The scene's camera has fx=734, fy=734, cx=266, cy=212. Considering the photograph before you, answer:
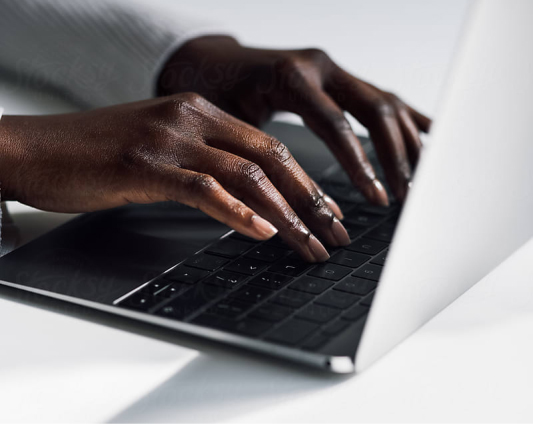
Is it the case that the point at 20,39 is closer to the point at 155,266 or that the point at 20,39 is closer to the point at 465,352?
the point at 155,266

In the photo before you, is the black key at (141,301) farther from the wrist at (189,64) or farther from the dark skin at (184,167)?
the wrist at (189,64)

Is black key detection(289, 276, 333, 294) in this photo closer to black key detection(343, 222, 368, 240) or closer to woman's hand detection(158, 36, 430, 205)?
black key detection(343, 222, 368, 240)

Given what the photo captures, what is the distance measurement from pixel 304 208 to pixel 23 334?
0.77 ft

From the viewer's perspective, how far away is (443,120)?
39 cm

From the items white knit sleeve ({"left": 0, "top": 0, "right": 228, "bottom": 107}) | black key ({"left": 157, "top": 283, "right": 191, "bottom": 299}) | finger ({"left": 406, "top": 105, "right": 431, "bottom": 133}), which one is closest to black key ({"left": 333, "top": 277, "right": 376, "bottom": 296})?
black key ({"left": 157, "top": 283, "right": 191, "bottom": 299})

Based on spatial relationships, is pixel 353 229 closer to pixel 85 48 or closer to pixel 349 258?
pixel 349 258

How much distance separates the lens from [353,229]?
2.08 ft

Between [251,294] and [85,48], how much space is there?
1.89 ft

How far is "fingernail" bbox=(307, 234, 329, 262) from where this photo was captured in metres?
0.55

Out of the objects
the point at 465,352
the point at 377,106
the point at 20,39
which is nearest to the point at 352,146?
the point at 377,106

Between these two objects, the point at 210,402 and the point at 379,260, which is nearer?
the point at 210,402

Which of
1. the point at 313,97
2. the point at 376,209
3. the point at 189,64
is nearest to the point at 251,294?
the point at 376,209

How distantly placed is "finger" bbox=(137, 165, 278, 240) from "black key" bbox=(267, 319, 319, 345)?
3.6 inches

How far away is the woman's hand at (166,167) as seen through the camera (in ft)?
1.85
